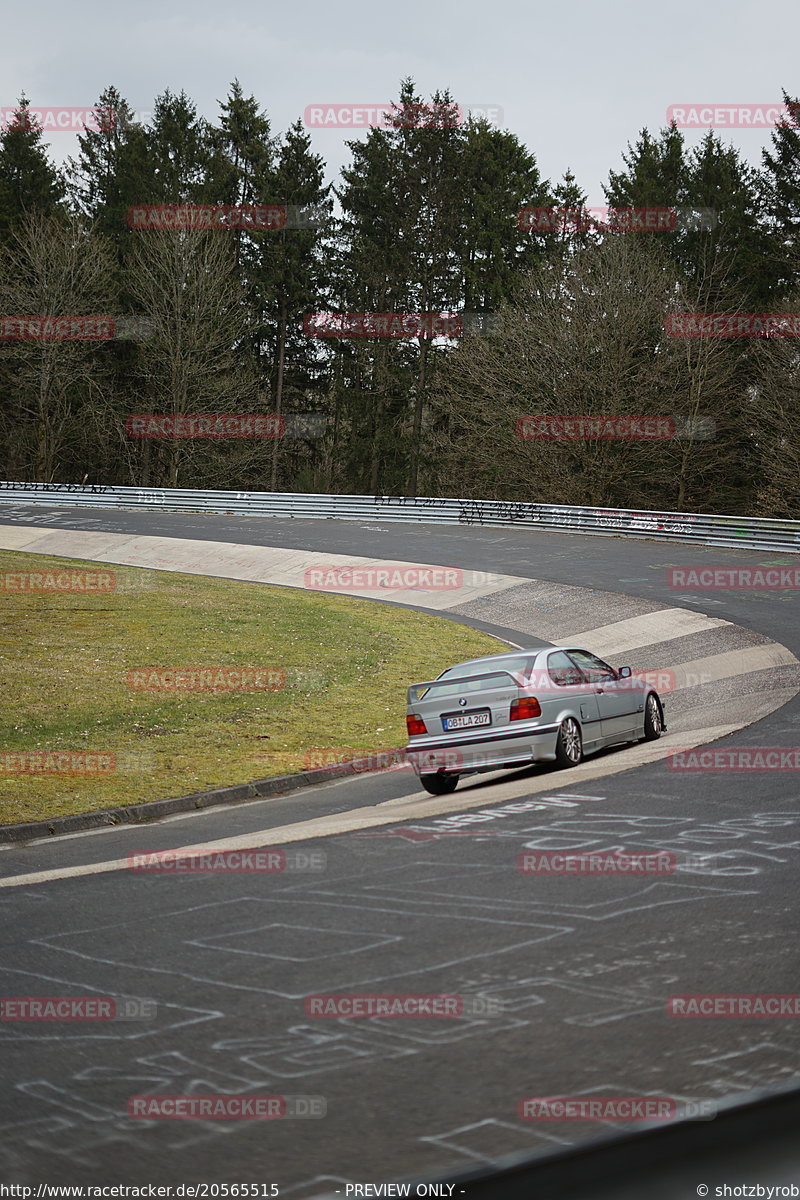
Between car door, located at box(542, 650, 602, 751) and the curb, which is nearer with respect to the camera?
the curb

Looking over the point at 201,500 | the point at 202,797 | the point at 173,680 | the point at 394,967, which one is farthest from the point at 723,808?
the point at 201,500

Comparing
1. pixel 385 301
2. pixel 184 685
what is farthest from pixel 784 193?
pixel 184 685

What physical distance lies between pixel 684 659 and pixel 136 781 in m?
11.8

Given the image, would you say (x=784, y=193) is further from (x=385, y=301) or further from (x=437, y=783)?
(x=437, y=783)

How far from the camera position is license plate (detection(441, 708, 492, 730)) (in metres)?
12.6

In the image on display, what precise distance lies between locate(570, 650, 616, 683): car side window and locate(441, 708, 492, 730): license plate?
1637 millimetres

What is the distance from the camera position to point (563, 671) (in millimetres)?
13289

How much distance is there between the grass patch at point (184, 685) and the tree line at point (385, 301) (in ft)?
73.5

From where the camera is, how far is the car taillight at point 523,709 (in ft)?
40.9

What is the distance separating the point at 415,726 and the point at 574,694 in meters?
1.83

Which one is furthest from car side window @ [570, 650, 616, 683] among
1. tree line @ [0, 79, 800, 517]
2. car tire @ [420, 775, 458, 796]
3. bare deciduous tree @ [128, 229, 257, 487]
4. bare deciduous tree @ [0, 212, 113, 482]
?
bare deciduous tree @ [0, 212, 113, 482]

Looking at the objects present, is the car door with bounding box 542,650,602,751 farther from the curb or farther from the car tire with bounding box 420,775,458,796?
the curb

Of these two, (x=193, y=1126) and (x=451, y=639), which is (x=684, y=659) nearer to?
(x=451, y=639)

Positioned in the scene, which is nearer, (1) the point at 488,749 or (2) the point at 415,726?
(1) the point at 488,749
